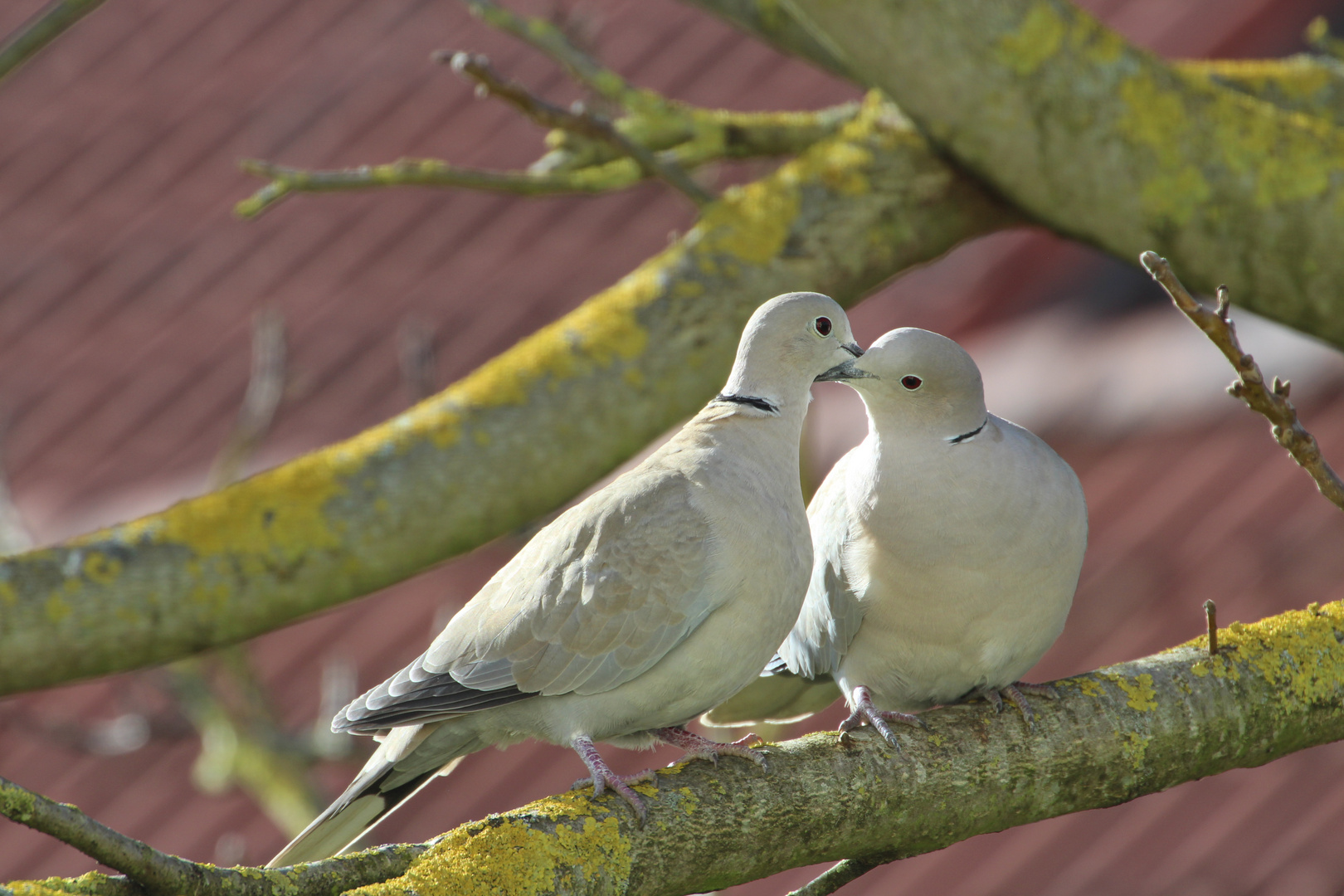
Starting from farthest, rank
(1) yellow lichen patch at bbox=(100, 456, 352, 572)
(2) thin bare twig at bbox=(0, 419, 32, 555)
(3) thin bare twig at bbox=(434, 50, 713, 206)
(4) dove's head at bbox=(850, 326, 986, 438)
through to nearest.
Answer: (2) thin bare twig at bbox=(0, 419, 32, 555), (3) thin bare twig at bbox=(434, 50, 713, 206), (1) yellow lichen patch at bbox=(100, 456, 352, 572), (4) dove's head at bbox=(850, 326, 986, 438)

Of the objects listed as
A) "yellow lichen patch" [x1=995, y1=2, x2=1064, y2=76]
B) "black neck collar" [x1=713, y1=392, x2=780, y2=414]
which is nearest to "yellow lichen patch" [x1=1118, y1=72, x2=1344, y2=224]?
"yellow lichen patch" [x1=995, y1=2, x2=1064, y2=76]

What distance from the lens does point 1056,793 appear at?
2453mm

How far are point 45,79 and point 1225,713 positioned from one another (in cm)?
897

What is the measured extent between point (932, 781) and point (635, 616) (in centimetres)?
55

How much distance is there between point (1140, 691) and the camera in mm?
2500

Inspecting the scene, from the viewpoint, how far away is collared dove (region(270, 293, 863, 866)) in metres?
2.40

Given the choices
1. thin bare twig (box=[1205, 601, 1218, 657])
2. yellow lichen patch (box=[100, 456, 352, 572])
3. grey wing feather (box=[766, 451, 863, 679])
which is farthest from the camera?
yellow lichen patch (box=[100, 456, 352, 572])

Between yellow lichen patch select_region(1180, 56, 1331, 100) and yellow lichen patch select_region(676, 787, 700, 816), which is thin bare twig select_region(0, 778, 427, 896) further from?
yellow lichen patch select_region(1180, 56, 1331, 100)

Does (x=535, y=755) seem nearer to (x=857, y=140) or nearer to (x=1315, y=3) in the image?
(x=857, y=140)

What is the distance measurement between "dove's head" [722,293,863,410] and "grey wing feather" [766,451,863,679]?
27 cm

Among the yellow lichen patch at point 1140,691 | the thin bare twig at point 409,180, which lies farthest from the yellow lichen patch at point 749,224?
the yellow lichen patch at point 1140,691

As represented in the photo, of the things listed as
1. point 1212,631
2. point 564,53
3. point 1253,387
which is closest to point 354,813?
point 1212,631

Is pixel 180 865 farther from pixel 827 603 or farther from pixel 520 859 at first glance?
pixel 827 603

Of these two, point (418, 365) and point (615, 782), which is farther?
point (418, 365)
